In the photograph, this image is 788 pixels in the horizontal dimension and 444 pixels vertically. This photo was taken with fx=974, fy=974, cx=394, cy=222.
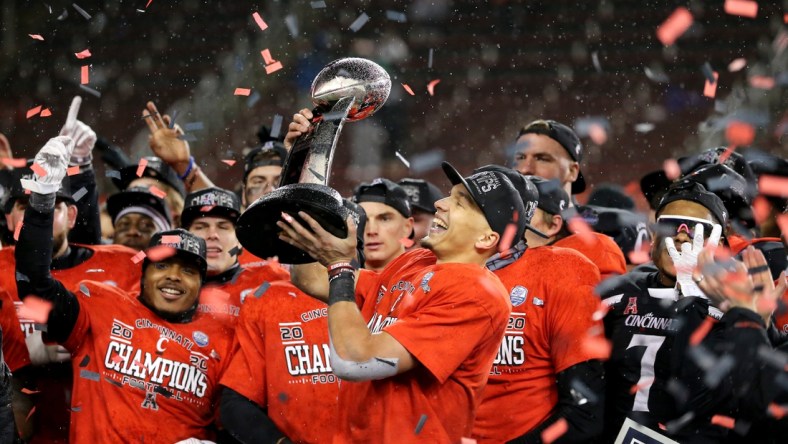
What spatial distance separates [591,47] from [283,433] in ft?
23.5

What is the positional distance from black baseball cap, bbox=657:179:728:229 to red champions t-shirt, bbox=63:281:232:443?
186 cm

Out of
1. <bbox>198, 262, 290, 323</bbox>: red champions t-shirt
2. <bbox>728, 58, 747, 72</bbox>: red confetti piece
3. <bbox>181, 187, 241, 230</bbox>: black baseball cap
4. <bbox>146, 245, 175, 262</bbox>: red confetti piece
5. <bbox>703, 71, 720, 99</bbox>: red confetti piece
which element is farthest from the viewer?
<bbox>728, 58, 747, 72</bbox>: red confetti piece

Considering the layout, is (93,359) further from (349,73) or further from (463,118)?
(463,118)

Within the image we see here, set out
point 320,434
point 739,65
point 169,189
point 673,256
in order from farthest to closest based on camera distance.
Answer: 1. point 739,65
2. point 169,189
3. point 320,434
4. point 673,256

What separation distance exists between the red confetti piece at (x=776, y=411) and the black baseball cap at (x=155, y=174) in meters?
3.28

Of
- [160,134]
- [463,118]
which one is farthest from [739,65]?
[160,134]

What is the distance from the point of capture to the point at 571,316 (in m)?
3.57

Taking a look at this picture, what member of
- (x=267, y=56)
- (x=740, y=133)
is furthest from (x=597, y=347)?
A: (x=267, y=56)

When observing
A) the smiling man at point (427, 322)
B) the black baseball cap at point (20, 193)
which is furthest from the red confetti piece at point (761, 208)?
the black baseball cap at point (20, 193)

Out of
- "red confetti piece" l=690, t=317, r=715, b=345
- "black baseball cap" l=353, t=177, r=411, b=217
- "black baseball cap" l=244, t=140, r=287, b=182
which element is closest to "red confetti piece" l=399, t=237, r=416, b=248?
"black baseball cap" l=353, t=177, r=411, b=217

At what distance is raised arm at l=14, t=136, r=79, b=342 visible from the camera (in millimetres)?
3539

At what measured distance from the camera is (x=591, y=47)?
9898 mm

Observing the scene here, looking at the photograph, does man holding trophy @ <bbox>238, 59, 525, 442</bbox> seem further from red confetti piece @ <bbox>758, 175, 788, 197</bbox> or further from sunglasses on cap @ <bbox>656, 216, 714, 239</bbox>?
red confetti piece @ <bbox>758, 175, 788, 197</bbox>

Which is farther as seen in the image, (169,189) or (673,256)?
(169,189)
